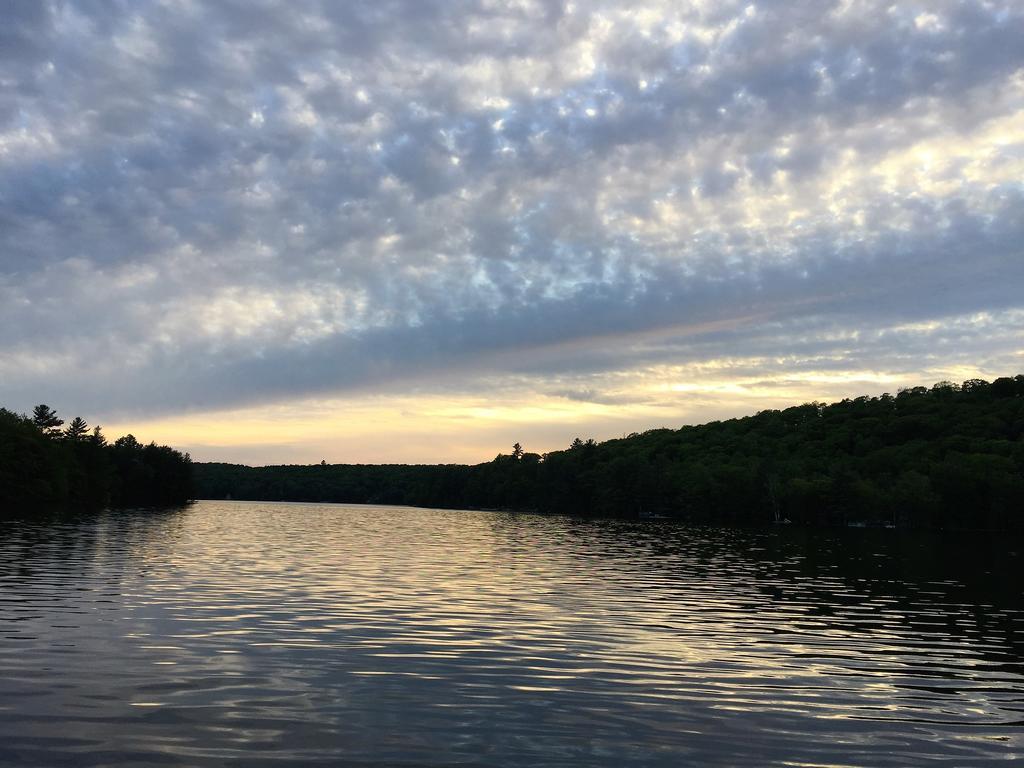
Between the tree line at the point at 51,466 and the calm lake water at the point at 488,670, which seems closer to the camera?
the calm lake water at the point at 488,670

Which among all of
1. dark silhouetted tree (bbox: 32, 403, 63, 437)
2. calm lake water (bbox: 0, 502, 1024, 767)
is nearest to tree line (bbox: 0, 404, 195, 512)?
dark silhouetted tree (bbox: 32, 403, 63, 437)

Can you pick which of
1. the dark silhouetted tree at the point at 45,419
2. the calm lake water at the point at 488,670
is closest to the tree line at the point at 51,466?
the dark silhouetted tree at the point at 45,419

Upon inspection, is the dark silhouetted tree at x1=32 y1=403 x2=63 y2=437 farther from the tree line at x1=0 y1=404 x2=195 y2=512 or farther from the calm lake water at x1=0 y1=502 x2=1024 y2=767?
the calm lake water at x1=0 y1=502 x2=1024 y2=767

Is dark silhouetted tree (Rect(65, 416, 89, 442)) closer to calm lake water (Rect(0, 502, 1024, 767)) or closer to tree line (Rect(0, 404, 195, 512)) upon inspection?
tree line (Rect(0, 404, 195, 512))

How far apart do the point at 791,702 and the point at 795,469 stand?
185973 millimetres

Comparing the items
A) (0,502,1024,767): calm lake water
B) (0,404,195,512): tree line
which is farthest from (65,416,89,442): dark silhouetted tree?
(0,502,1024,767): calm lake water

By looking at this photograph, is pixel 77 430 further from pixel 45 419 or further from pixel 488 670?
pixel 488 670

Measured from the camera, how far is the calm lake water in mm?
14078

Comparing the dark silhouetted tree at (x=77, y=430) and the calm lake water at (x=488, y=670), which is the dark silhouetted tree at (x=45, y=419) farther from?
the calm lake water at (x=488, y=670)

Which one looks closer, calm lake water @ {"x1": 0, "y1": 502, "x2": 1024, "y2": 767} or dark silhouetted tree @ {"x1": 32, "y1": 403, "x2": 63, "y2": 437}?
calm lake water @ {"x1": 0, "y1": 502, "x2": 1024, "y2": 767}

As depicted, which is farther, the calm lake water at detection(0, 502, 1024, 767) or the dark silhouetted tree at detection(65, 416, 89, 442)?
the dark silhouetted tree at detection(65, 416, 89, 442)

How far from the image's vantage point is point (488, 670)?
2041 cm

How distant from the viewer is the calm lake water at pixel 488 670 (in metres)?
14.1

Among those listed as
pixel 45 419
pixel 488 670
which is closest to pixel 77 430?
pixel 45 419
